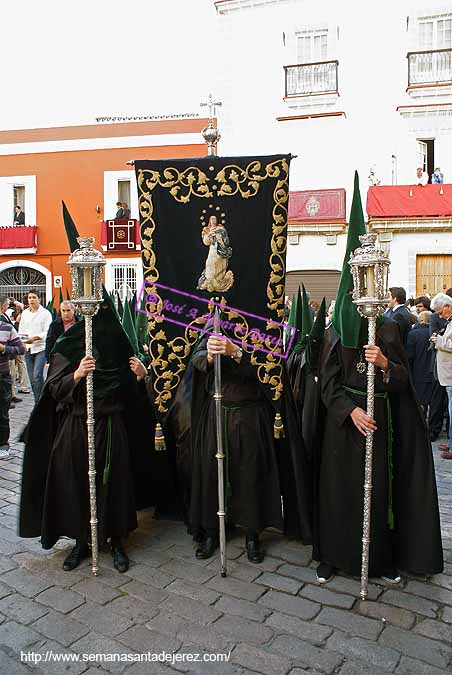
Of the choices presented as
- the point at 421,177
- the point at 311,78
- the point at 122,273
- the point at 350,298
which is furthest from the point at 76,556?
the point at 122,273

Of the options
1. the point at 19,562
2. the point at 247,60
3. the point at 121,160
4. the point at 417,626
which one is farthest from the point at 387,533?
the point at 121,160

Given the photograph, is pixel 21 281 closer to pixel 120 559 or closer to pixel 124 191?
pixel 124 191

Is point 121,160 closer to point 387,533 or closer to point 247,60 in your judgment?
point 247,60

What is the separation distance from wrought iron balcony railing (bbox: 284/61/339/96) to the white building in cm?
3

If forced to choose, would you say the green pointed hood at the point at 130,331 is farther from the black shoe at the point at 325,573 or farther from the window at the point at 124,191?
A: the window at the point at 124,191

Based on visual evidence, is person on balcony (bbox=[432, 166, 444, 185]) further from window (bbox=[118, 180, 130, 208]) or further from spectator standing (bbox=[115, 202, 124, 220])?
window (bbox=[118, 180, 130, 208])

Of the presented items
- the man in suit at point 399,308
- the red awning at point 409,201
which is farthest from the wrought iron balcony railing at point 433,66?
the man in suit at point 399,308

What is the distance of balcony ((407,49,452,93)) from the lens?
52.2 feet

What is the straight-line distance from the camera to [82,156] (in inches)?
780

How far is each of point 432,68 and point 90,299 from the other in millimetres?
15909

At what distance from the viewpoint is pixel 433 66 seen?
16.0 meters

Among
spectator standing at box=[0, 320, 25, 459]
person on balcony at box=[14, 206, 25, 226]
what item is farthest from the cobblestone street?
person on balcony at box=[14, 206, 25, 226]

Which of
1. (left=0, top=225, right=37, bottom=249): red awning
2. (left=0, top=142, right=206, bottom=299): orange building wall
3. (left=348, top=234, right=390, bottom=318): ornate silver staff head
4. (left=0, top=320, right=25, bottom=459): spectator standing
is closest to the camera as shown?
(left=348, top=234, right=390, bottom=318): ornate silver staff head

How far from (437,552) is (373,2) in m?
16.9
